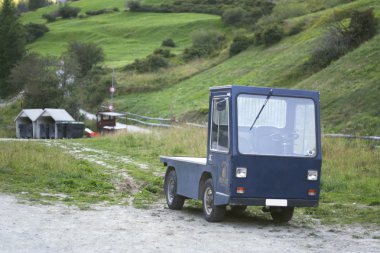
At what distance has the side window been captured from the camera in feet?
44.9

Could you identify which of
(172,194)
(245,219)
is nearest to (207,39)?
(172,194)

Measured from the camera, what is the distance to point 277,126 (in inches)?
541

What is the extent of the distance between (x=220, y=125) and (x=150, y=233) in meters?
3.12

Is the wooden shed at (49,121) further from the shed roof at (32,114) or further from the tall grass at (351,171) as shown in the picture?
the tall grass at (351,171)

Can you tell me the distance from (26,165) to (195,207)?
6543mm

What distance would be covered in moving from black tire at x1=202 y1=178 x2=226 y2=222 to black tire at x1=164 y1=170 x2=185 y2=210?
161 cm

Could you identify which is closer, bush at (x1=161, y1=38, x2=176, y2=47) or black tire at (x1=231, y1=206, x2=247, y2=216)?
black tire at (x1=231, y1=206, x2=247, y2=216)

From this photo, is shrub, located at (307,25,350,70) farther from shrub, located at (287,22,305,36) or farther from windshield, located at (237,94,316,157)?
windshield, located at (237,94,316,157)

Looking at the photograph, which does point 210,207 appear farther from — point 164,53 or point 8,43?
point 8,43

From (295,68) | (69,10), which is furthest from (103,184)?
(69,10)

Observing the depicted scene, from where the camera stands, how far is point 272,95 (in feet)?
45.4

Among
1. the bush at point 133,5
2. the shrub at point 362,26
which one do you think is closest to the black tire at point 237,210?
the shrub at point 362,26

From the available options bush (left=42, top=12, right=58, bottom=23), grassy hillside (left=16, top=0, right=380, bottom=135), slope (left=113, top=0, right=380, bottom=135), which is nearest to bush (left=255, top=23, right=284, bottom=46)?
grassy hillside (left=16, top=0, right=380, bottom=135)

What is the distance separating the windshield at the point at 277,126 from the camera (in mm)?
13508
